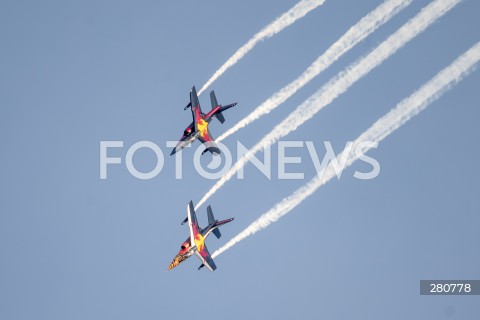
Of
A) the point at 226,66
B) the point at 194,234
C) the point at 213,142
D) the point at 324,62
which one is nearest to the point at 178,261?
the point at 194,234

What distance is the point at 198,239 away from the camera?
61344mm

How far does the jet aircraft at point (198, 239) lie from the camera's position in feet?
200

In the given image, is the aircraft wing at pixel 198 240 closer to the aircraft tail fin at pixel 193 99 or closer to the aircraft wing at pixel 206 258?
the aircraft wing at pixel 206 258

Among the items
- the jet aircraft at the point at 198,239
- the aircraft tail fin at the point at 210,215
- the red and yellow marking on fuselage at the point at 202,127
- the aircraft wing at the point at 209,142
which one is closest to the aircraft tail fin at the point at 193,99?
the red and yellow marking on fuselage at the point at 202,127

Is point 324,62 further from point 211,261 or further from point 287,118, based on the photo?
point 211,261

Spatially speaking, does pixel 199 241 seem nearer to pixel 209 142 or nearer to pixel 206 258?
pixel 206 258

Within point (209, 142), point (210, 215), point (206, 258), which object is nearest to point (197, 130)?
point (209, 142)

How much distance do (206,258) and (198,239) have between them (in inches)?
62.8

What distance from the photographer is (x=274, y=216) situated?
177ft

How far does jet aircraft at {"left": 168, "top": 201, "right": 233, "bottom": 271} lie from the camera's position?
60.8 meters

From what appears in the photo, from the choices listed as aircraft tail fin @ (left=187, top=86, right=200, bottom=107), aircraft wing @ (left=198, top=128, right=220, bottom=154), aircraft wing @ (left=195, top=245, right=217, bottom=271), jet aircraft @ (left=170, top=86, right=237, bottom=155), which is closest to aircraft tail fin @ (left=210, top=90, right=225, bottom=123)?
jet aircraft @ (left=170, top=86, right=237, bottom=155)

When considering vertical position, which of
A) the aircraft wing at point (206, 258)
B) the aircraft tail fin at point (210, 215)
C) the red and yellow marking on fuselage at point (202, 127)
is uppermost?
the red and yellow marking on fuselage at point (202, 127)

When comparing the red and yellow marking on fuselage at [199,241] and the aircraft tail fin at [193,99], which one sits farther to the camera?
the aircraft tail fin at [193,99]

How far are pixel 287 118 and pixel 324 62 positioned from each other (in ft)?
15.0
